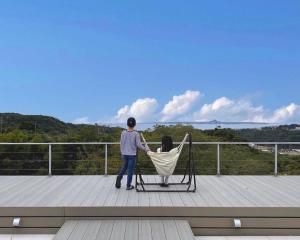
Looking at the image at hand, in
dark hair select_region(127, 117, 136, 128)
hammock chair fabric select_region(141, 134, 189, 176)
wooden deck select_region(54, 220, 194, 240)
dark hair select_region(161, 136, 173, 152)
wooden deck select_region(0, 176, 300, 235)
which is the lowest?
A: wooden deck select_region(54, 220, 194, 240)

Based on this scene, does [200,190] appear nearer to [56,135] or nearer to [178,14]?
[178,14]

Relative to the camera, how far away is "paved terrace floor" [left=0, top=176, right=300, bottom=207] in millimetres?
5906

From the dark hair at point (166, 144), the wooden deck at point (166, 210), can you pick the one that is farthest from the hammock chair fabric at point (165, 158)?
the wooden deck at point (166, 210)

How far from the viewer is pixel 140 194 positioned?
662cm

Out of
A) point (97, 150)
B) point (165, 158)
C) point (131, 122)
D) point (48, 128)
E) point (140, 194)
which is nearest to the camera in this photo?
point (140, 194)

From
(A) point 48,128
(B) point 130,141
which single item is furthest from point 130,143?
(A) point 48,128

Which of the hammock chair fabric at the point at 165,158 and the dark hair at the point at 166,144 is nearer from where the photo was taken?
the hammock chair fabric at the point at 165,158

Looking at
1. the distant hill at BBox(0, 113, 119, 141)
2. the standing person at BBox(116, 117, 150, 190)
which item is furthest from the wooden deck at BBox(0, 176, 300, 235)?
the distant hill at BBox(0, 113, 119, 141)

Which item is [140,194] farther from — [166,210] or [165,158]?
[166,210]

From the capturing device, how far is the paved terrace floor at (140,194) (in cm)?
591

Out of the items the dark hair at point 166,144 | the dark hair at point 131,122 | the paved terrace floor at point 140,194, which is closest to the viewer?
the paved terrace floor at point 140,194

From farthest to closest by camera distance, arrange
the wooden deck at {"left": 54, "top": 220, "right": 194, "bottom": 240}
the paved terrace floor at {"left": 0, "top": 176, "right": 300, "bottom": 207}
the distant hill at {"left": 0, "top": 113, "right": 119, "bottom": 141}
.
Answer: the distant hill at {"left": 0, "top": 113, "right": 119, "bottom": 141}, the paved terrace floor at {"left": 0, "top": 176, "right": 300, "bottom": 207}, the wooden deck at {"left": 54, "top": 220, "right": 194, "bottom": 240}

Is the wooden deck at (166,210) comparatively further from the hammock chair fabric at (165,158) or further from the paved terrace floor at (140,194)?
the hammock chair fabric at (165,158)

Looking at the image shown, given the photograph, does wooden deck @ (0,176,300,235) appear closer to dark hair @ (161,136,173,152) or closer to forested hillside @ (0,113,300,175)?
dark hair @ (161,136,173,152)
